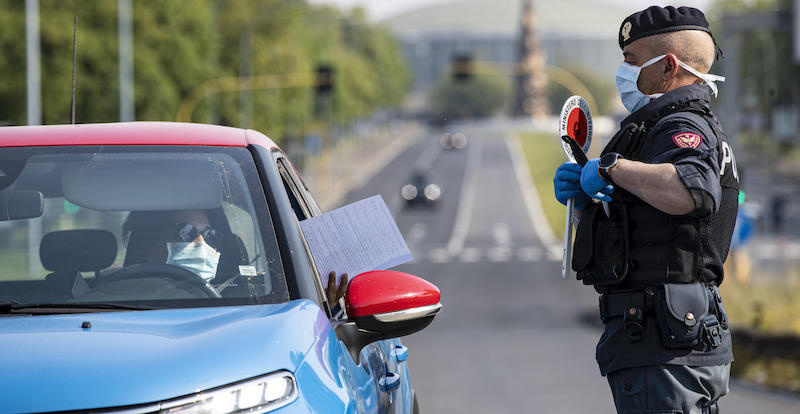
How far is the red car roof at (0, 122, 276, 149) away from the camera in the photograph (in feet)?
12.7

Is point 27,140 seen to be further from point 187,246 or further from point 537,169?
point 537,169

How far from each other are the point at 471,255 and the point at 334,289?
45.6 meters

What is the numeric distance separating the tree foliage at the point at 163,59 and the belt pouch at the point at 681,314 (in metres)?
28.7

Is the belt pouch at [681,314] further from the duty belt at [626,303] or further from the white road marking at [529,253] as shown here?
the white road marking at [529,253]

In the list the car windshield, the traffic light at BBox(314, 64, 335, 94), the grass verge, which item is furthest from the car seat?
the traffic light at BBox(314, 64, 335, 94)

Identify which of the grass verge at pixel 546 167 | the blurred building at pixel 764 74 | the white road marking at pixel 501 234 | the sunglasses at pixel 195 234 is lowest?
the grass verge at pixel 546 167

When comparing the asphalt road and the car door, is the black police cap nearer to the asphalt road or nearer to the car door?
the car door

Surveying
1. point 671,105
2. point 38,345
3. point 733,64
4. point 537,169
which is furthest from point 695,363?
point 537,169

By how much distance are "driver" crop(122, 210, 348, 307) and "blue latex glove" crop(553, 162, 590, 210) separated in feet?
3.47

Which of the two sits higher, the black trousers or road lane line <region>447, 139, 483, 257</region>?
the black trousers

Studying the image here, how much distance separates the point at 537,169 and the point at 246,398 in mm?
96065

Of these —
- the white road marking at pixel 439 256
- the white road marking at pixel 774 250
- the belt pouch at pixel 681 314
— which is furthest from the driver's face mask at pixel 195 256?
the white road marking at pixel 439 256

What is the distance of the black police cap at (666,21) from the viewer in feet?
13.2

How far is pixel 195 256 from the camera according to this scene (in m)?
3.82
